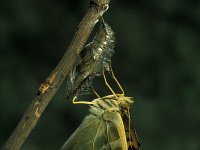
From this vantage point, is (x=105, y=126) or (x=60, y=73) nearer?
(x=60, y=73)

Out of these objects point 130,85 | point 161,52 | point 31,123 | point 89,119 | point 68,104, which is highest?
point 161,52

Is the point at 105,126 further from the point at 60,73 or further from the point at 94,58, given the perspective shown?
the point at 60,73

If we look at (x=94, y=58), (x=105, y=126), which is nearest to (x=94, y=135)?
(x=105, y=126)

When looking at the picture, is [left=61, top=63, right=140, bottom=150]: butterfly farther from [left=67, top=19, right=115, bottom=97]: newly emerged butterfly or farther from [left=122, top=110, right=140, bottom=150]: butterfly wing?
[left=67, top=19, right=115, bottom=97]: newly emerged butterfly

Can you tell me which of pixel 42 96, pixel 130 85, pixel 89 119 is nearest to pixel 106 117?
pixel 89 119

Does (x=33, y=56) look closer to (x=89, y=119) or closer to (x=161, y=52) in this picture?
(x=161, y=52)

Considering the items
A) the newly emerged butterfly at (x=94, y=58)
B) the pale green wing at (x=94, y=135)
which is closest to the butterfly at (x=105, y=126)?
the pale green wing at (x=94, y=135)

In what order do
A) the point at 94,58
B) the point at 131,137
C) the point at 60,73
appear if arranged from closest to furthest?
the point at 60,73 < the point at 94,58 < the point at 131,137

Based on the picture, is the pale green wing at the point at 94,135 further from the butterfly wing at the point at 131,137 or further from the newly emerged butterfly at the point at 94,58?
the newly emerged butterfly at the point at 94,58
